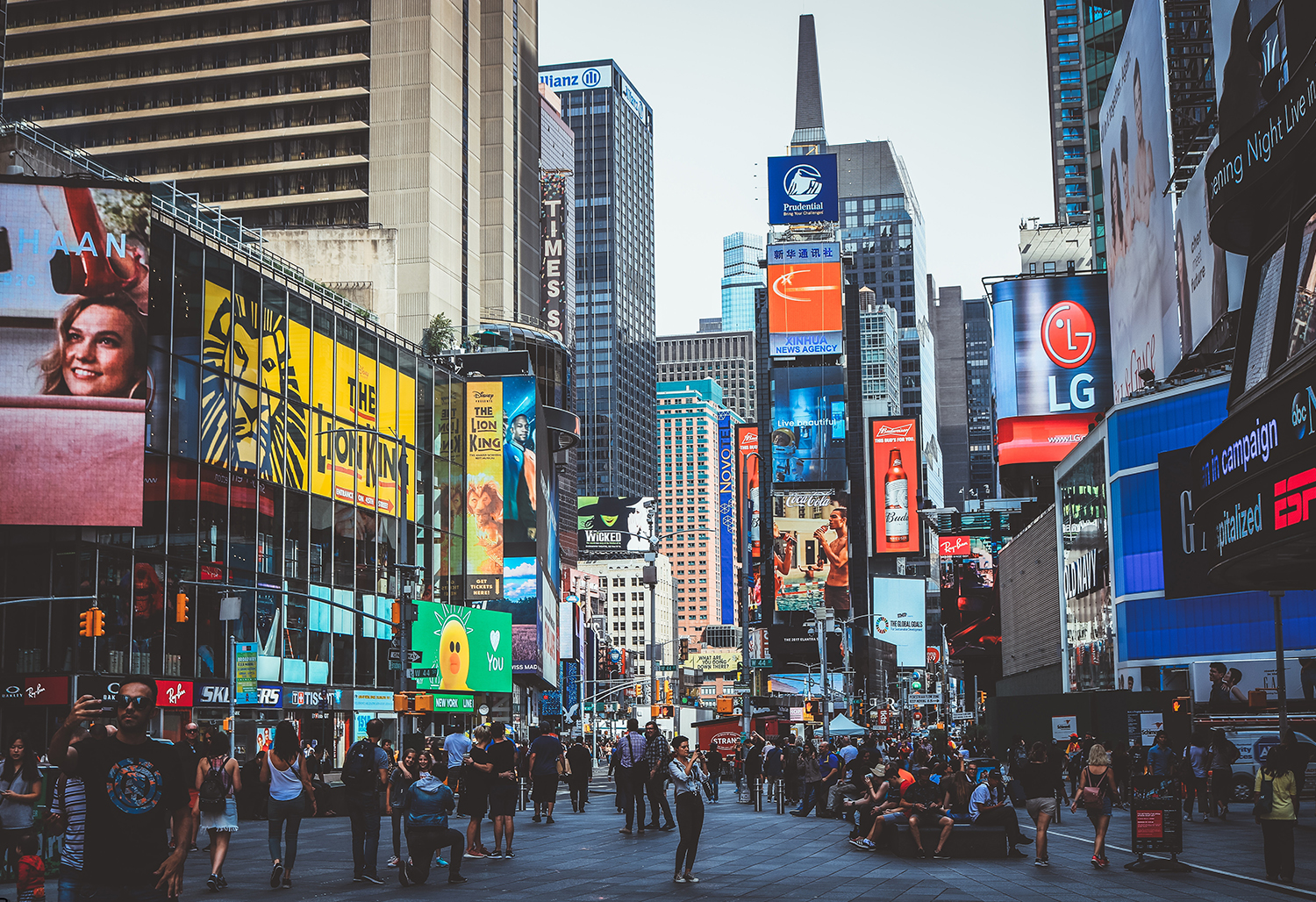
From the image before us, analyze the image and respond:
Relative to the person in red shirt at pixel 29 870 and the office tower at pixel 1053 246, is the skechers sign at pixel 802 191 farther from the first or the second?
the person in red shirt at pixel 29 870

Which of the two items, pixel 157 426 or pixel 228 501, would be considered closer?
pixel 157 426

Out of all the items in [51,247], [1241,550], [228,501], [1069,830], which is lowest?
[1069,830]

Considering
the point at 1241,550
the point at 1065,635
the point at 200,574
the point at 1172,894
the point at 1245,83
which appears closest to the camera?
the point at 1172,894

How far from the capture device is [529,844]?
2320 centimetres

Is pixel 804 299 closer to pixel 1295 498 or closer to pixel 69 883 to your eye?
pixel 1295 498

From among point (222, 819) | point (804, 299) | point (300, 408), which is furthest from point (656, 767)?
point (804, 299)

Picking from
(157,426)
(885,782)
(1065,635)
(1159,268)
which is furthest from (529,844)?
(1065,635)

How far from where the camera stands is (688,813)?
17344 millimetres

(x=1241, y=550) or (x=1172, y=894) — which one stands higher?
(x=1241, y=550)

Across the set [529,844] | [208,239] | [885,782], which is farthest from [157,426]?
[885,782]

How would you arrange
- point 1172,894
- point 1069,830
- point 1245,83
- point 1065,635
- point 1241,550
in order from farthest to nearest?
point 1065,635 → point 1245,83 → point 1069,830 → point 1241,550 → point 1172,894

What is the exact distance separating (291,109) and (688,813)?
89116 mm

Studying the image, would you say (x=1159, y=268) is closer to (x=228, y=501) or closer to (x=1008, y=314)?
(x=1008, y=314)

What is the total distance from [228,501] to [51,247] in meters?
11.5
